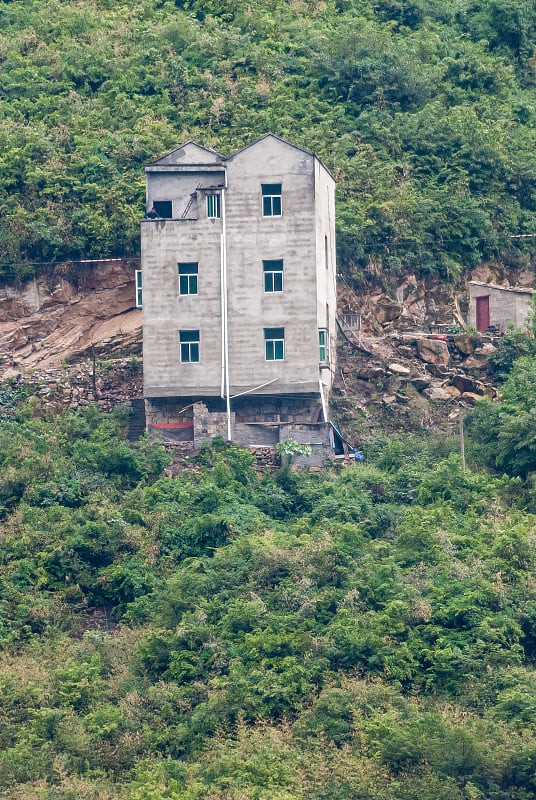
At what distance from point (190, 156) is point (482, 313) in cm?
810

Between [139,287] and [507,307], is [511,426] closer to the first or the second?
[507,307]

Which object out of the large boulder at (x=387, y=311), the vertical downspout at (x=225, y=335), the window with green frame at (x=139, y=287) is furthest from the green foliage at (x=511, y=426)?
the window with green frame at (x=139, y=287)

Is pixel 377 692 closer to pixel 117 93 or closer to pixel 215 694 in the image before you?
pixel 215 694

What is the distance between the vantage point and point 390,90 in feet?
161

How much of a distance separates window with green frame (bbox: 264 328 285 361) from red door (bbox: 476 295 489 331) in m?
6.17

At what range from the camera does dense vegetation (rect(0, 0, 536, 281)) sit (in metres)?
44.4

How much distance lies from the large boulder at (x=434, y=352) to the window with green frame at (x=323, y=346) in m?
2.77

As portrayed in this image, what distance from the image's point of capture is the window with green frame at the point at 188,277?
1593 inches

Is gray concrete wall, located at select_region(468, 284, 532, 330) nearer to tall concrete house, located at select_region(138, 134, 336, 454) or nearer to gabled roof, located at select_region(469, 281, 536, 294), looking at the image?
gabled roof, located at select_region(469, 281, 536, 294)

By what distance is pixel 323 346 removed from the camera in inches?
1594

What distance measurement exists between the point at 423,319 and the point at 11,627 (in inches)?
570

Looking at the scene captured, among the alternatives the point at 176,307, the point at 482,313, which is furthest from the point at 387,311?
the point at 176,307

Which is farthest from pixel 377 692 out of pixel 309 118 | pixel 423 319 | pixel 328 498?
pixel 309 118

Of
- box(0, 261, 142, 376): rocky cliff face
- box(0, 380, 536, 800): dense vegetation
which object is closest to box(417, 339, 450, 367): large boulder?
box(0, 380, 536, 800): dense vegetation
